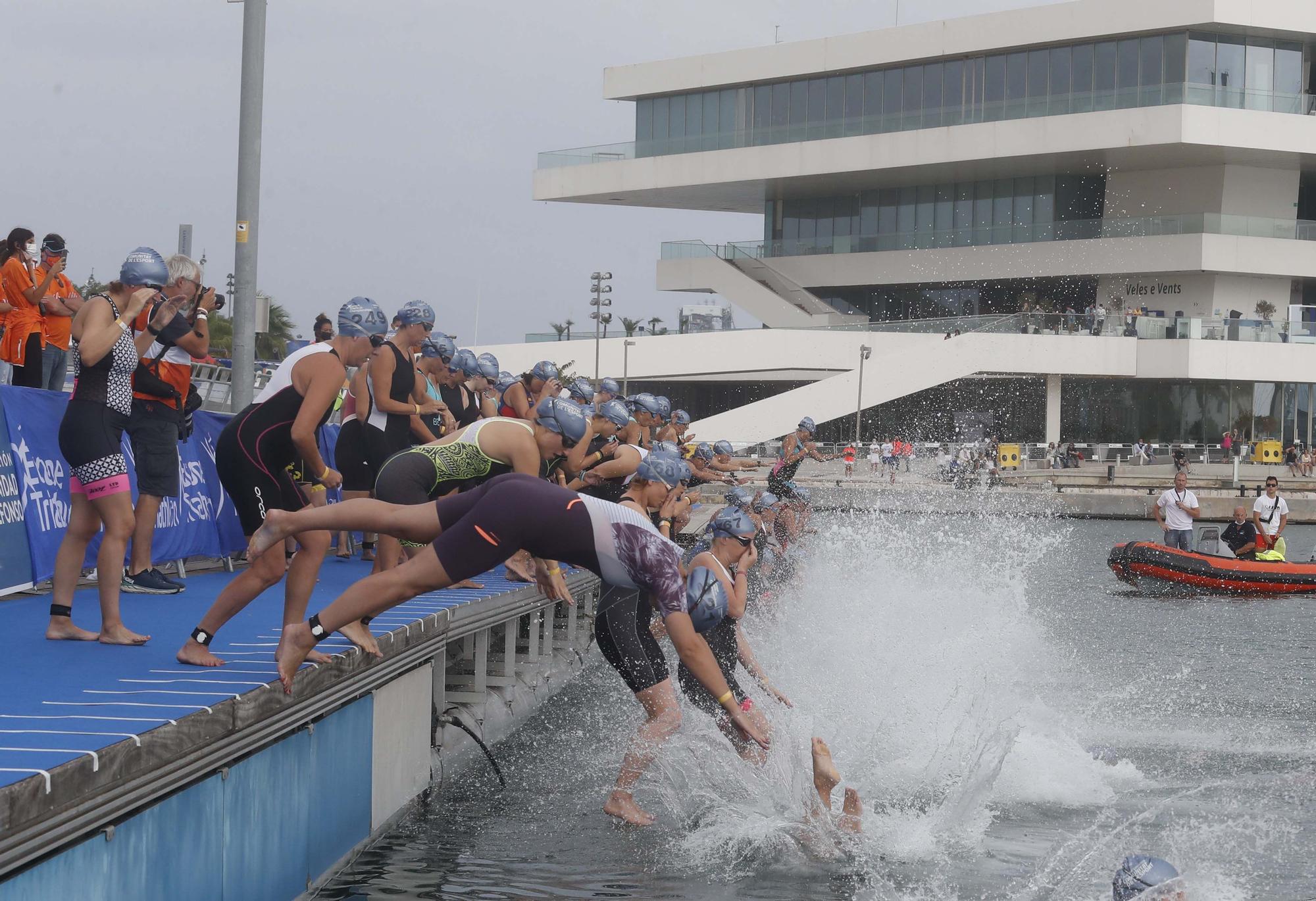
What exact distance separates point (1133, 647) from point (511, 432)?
1309cm

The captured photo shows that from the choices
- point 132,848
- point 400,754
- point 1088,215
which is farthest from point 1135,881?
point 1088,215

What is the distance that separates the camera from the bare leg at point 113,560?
698cm

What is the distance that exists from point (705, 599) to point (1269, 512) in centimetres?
1867

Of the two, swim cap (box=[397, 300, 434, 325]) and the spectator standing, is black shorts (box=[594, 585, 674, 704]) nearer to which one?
swim cap (box=[397, 300, 434, 325])

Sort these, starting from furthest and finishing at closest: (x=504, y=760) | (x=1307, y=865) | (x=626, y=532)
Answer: (x=504, y=760), (x=1307, y=865), (x=626, y=532)

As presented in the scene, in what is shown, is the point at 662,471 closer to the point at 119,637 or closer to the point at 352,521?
the point at 352,521

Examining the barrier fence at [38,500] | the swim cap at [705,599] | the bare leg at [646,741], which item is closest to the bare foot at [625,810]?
the bare leg at [646,741]

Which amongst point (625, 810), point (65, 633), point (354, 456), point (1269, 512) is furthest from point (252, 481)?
point (1269, 512)

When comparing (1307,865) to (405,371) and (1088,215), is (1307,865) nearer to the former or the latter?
(405,371)

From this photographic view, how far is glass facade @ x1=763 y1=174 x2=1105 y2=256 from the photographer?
64250 millimetres

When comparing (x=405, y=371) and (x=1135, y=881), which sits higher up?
(x=405, y=371)

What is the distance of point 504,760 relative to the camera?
1083cm

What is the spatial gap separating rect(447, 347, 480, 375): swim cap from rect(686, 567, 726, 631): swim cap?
4445 millimetres

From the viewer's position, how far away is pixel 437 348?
11.5 metres
